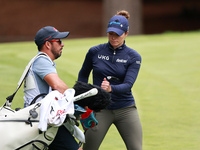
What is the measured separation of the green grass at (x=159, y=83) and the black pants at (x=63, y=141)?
2.60 metres

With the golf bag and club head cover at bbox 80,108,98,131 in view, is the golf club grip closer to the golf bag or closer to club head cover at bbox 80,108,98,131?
the golf bag

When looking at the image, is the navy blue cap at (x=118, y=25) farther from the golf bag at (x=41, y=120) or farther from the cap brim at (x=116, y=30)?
the golf bag at (x=41, y=120)

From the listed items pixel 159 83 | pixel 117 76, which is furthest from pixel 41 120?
pixel 159 83

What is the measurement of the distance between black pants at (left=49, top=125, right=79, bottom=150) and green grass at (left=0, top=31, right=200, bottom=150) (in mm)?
2604

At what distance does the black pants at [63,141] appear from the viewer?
14.4 ft

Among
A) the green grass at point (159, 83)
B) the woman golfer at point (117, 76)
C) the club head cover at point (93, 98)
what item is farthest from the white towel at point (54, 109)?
the green grass at point (159, 83)

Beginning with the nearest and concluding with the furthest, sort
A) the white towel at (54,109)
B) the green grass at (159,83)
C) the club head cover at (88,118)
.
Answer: the white towel at (54,109) < the club head cover at (88,118) < the green grass at (159,83)

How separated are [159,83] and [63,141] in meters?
9.19

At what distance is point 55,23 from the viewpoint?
112 ft

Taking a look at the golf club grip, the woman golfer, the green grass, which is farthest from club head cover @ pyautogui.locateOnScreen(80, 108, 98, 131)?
the green grass

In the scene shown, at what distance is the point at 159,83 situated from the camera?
13.3 meters

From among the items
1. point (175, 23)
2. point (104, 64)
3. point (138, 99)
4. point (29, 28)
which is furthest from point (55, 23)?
point (104, 64)

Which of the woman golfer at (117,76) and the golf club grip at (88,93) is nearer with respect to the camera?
the golf club grip at (88,93)

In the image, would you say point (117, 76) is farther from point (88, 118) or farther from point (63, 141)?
point (63, 141)
